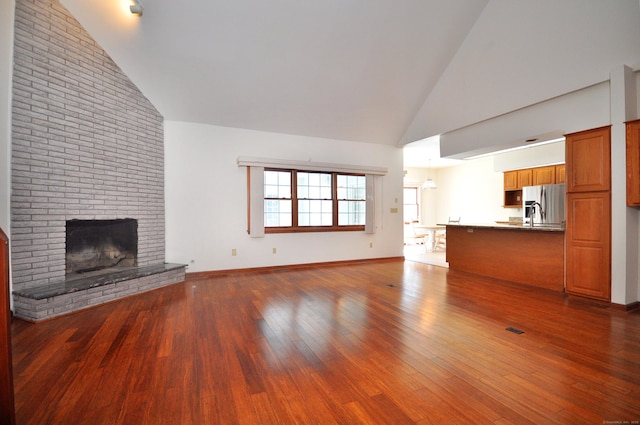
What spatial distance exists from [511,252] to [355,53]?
4090mm

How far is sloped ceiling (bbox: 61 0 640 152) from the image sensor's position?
11.2 ft

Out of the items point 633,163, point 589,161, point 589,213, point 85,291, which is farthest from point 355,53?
point 85,291

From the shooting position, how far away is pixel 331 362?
2.13 metres

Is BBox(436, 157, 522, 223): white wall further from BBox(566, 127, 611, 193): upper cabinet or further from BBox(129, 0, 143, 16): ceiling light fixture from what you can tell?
BBox(129, 0, 143, 16): ceiling light fixture

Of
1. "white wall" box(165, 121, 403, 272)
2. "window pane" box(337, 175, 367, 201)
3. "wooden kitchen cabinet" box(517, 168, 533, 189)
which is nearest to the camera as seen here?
"white wall" box(165, 121, 403, 272)

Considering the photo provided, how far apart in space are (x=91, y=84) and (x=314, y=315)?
4295 millimetres

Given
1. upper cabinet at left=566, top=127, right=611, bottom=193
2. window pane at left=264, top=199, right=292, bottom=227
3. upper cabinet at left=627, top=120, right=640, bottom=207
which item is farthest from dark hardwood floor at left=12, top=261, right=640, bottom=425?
window pane at left=264, top=199, right=292, bottom=227

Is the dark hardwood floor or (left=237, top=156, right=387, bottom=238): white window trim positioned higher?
(left=237, top=156, right=387, bottom=238): white window trim

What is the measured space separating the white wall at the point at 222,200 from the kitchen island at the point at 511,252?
2.37 metres

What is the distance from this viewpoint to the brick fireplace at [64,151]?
317 cm

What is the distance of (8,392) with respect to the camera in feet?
3.51

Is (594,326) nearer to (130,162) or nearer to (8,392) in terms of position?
(8,392)

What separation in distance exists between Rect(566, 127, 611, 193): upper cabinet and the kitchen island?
73 centimetres

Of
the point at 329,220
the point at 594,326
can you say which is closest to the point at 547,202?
the point at 594,326
